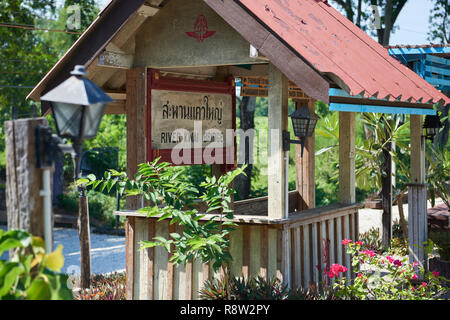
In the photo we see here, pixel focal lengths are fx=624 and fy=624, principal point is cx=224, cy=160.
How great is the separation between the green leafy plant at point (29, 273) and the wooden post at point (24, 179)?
12cm

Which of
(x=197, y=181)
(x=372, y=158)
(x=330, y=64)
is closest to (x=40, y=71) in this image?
(x=197, y=181)

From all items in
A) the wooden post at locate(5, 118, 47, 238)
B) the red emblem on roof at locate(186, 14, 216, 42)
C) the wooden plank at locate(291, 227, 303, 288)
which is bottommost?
the wooden plank at locate(291, 227, 303, 288)

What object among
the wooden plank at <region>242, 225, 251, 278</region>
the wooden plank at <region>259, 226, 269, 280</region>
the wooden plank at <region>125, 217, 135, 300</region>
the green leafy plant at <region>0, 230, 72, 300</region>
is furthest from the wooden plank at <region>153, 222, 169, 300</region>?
the green leafy plant at <region>0, 230, 72, 300</region>

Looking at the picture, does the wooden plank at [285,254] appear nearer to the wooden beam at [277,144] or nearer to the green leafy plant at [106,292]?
the wooden beam at [277,144]

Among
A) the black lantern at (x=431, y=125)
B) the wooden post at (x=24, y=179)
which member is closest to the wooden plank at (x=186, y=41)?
the wooden post at (x=24, y=179)

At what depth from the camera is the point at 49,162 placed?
3984 millimetres

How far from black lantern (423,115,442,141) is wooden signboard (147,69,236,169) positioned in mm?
3116

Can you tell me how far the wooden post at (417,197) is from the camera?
909 cm

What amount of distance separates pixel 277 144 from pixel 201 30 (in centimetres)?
158

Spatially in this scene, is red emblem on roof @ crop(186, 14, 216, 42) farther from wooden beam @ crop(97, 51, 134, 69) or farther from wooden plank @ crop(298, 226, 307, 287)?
wooden plank @ crop(298, 226, 307, 287)

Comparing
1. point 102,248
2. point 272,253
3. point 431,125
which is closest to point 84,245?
point 272,253

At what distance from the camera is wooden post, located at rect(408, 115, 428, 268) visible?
909 centimetres

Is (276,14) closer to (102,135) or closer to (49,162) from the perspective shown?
(49,162)
